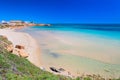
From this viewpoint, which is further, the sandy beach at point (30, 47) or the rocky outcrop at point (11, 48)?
the sandy beach at point (30, 47)

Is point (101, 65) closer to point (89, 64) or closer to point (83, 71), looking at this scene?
point (89, 64)

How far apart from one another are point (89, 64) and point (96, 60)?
1499mm

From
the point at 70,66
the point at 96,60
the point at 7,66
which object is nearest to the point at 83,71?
the point at 70,66

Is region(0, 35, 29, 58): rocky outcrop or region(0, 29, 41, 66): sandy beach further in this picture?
region(0, 29, 41, 66): sandy beach

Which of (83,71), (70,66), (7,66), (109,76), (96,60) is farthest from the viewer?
(96,60)

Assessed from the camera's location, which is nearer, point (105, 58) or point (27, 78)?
point (27, 78)

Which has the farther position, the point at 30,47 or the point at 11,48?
the point at 30,47

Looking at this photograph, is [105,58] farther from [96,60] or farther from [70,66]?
[70,66]

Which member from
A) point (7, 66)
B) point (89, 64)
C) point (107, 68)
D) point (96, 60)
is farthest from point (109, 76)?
point (7, 66)

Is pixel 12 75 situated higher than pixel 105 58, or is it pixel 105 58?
pixel 105 58

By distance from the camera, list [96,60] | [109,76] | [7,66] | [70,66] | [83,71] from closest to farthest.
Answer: [7,66] < [109,76] < [83,71] < [70,66] < [96,60]

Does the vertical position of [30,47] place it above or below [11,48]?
above

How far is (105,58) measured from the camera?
15.6 m

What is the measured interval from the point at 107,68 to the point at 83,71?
71.9 inches
